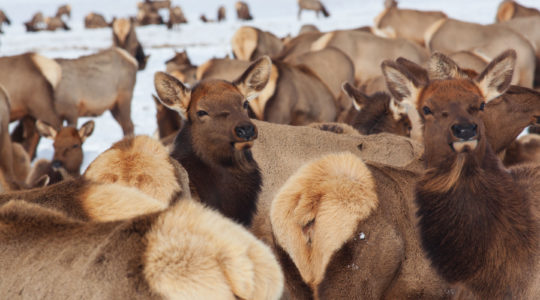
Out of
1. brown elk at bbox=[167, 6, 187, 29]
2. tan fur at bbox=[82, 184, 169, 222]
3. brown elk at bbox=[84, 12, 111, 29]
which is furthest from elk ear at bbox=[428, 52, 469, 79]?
brown elk at bbox=[84, 12, 111, 29]

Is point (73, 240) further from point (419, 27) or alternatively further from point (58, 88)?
point (419, 27)

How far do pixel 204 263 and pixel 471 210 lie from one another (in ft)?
5.33

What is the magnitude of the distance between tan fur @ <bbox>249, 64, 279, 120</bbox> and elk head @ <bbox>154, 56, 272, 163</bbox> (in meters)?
3.35

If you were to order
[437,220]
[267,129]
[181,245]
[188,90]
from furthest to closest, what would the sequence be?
[267,129]
[188,90]
[437,220]
[181,245]

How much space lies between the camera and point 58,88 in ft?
34.8

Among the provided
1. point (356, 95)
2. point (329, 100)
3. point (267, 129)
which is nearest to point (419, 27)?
point (329, 100)

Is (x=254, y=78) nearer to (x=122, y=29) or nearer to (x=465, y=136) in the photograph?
(x=465, y=136)

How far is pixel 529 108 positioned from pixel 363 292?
2954 millimetres

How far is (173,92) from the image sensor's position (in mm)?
4527

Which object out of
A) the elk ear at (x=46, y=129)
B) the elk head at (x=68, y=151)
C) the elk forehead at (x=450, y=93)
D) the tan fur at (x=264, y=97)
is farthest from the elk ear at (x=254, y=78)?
the elk ear at (x=46, y=129)

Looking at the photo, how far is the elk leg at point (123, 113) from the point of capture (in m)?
11.3

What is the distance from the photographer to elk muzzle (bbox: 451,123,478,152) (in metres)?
3.16

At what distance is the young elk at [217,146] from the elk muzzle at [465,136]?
144 centimetres

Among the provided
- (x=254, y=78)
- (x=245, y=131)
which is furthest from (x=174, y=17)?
(x=245, y=131)
